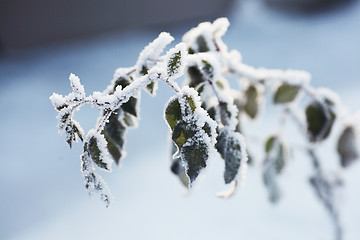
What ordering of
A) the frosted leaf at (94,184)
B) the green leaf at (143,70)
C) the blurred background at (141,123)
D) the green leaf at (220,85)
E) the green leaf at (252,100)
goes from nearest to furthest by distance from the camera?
1. the frosted leaf at (94,184)
2. the green leaf at (143,70)
3. the green leaf at (220,85)
4. the green leaf at (252,100)
5. the blurred background at (141,123)

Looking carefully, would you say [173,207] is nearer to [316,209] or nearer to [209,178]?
[209,178]

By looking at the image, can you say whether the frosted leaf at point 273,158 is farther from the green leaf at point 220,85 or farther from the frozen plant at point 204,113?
the green leaf at point 220,85

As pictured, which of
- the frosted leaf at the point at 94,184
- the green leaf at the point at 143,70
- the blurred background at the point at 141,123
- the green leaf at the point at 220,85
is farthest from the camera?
the blurred background at the point at 141,123

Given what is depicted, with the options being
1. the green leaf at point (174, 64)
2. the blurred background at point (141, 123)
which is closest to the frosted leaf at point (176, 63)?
the green leaf at point (174, 64)

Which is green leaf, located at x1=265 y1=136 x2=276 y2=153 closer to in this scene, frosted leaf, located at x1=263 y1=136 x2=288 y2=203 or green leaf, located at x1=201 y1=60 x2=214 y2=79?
frosted leaf, located at x1=263 y1=136 x2=288 y2=203

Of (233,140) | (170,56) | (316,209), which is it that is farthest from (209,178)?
(170,56)

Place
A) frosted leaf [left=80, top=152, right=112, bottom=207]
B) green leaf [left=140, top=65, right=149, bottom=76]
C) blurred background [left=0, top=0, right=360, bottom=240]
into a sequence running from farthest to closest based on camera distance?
blurred background [left=0, top=0, right=360, bottom=240] → green leaf [left=140, top=65, right=149, bottom=76] → frosted leaf [left=80, top=152, right=112, bottom=207]

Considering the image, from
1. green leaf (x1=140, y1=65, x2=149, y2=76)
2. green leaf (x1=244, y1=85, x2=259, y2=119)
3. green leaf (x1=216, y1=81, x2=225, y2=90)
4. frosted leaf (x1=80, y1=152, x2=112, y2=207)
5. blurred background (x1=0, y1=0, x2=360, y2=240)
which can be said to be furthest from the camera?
blurred background (x1=0, y1=0, x2=360, y2=240)

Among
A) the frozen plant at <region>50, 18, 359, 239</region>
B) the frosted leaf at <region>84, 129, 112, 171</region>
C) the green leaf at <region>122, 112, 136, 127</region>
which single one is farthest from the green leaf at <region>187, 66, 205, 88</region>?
the frosted leaf at <region>84, 129, 112, 171</region>

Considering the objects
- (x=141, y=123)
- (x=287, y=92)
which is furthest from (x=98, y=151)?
(x=141, y=123)
